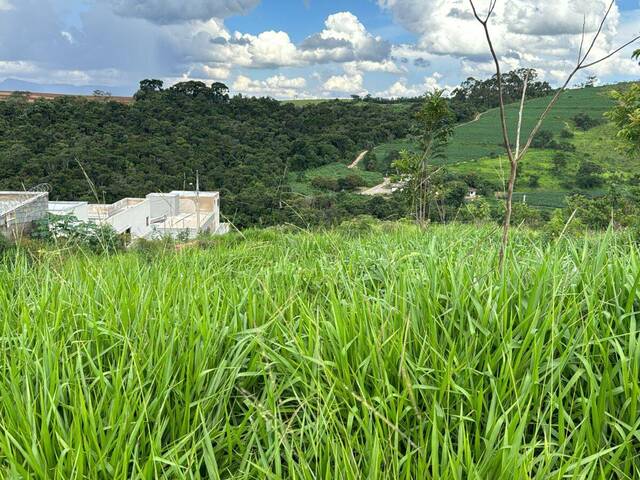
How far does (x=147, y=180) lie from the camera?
25797mm

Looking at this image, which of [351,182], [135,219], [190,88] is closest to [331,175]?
[351,182]

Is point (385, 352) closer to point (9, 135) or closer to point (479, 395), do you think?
point (479, 395)

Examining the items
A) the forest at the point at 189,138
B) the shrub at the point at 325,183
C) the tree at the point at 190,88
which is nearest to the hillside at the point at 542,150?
the forest at the point at 189,138

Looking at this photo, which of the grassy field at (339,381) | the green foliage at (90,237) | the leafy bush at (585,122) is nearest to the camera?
the grassy field at (339,381)

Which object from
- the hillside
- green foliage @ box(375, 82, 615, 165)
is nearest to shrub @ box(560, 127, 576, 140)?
the hillside

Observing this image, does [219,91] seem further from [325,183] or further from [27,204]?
[27,204]

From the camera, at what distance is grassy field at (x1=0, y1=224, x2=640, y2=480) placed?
41.2 inches

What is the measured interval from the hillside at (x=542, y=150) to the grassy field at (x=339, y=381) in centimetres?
2195

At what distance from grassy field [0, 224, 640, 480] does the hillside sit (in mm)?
21952

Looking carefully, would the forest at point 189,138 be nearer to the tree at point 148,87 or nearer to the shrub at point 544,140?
the tree at point 148,87

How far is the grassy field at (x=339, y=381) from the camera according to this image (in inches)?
41.2

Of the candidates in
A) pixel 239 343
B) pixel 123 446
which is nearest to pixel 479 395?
pixel 239 343

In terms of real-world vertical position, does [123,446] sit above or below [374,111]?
below

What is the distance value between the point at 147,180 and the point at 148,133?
34.0 feet
